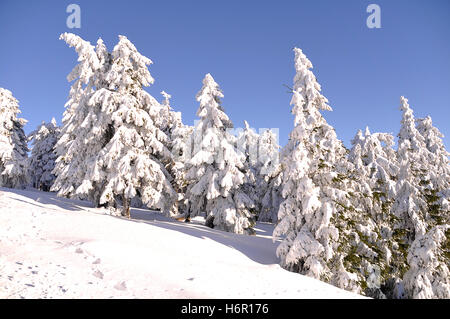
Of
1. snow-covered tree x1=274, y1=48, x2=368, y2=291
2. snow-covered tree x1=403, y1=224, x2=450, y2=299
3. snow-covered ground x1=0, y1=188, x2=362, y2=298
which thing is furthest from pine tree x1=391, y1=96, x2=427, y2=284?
snow-covered ground x1=0, y1=188, x2=362, y2=298

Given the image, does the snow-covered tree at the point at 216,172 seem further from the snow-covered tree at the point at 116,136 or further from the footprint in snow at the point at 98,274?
the footprint in snow at the point at 98,274

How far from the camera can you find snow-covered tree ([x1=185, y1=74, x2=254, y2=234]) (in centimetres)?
1834

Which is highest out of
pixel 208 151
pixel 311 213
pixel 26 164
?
pixel 208 151

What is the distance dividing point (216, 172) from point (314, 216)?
927cm

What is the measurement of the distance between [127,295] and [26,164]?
30.9m

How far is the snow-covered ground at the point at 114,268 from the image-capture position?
548 centimetres

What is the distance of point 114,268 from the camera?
6.46m

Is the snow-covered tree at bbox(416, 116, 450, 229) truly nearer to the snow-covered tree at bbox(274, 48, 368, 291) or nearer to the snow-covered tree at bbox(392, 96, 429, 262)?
the snow-covered tree at bbox(392, 96, 429, 262)

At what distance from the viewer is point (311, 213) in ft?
37.2

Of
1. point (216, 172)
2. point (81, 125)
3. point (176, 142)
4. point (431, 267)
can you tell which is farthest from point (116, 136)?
point (431, 267)

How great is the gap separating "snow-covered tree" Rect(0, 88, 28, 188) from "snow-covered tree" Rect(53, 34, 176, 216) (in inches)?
525

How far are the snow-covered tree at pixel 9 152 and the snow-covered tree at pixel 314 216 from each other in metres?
29.9
